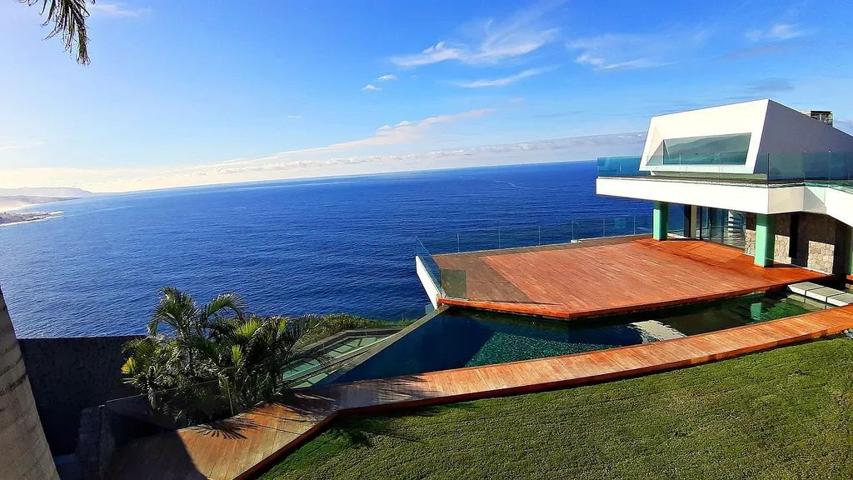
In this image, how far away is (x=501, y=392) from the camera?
8.20m

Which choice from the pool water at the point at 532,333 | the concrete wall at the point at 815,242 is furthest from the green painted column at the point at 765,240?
the pool water at the point at 532,333

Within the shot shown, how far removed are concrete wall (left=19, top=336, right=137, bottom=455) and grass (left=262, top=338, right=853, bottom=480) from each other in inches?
270

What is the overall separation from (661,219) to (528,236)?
6.39 m

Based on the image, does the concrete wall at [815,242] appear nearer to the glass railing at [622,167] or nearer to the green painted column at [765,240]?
the green painted column at [765,240]

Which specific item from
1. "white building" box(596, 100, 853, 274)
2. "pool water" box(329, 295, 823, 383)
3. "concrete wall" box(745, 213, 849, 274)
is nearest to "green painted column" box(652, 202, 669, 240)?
"white building" box(596, 100, 853, 274)

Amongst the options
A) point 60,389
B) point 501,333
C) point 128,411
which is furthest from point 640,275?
point 60,389

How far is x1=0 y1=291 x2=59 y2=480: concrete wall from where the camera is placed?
332 cm

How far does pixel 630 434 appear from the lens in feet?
22.0

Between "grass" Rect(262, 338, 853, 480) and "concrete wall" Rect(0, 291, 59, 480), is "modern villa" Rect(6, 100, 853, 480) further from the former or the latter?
"grass" Rect(262, 338, 853, 480)

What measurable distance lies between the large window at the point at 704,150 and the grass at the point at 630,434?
10.9 metres

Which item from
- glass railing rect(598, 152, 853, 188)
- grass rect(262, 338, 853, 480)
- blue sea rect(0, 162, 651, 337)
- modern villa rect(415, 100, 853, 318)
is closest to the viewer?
grass rect(262, 338, 853, 480)

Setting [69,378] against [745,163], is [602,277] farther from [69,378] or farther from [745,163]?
[69,378]

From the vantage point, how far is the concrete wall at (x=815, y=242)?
47.2 ft

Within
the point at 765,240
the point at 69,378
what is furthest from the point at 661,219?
the point at 69,378
